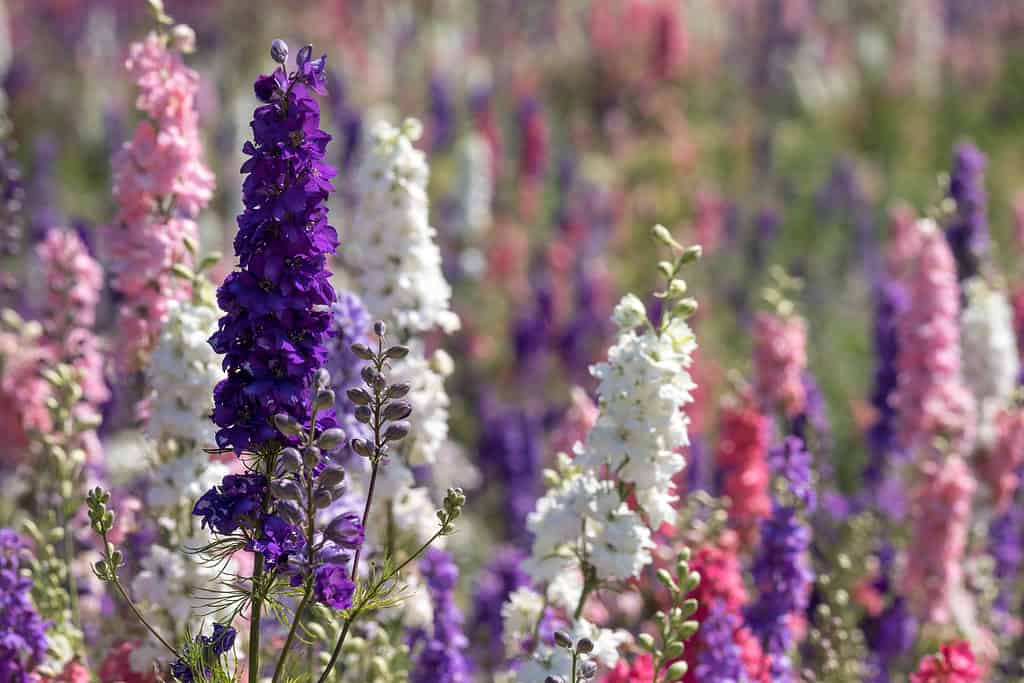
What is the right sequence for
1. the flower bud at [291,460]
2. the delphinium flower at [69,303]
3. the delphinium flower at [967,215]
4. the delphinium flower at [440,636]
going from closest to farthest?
the flower bud at [291,460] → the delphinium flower at [440,636] → the delphinium flower at [69,303] → the delphinium flower at [967,215]

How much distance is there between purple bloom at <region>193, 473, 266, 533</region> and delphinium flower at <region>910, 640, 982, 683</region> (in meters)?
2.22

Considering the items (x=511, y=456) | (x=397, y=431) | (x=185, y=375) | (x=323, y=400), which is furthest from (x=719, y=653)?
(x=511, y=456)

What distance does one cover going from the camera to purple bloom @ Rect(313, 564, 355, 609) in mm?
3268

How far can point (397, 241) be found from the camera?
470 cm

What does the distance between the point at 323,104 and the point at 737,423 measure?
895 cm

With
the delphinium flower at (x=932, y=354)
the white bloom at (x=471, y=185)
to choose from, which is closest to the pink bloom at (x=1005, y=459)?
the delphinium flower at (x=932, y=354)

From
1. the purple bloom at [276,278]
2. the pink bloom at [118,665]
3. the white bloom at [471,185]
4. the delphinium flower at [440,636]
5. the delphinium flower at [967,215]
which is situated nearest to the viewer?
the purple bloom at [276,278]

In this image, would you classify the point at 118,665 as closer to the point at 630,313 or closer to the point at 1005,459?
the point at 630,313

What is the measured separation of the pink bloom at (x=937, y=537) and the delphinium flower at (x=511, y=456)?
214 centimetres

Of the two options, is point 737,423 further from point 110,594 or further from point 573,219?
point 573,219

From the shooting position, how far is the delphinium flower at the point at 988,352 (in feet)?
21.8

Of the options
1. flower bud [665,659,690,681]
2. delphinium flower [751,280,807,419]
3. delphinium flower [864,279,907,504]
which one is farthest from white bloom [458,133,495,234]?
flower bud [665,659,690,681]

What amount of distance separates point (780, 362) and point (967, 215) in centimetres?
132

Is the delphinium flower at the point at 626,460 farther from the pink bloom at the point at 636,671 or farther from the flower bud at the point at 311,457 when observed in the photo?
the flower bud at the point at 311,457
